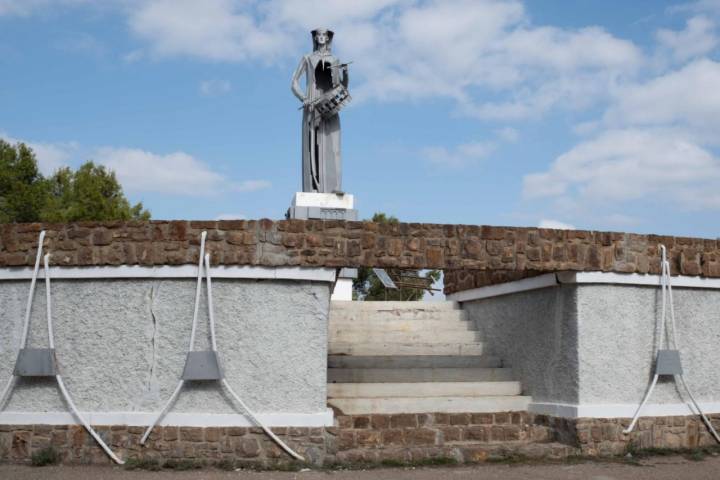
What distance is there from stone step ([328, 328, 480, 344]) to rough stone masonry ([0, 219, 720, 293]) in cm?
239

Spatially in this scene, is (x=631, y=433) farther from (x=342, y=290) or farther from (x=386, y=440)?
(x=342, y=290)

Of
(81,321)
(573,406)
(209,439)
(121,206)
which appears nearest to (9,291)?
(81,321)

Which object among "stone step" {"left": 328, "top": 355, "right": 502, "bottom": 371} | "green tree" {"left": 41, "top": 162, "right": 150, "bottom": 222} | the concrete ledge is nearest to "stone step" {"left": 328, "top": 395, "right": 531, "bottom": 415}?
the concrete ledge

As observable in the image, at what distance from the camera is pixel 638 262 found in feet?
25.0

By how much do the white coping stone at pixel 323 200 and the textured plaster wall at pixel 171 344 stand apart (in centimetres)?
628

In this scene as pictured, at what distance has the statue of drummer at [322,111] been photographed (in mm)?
13539

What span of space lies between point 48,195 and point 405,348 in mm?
21933

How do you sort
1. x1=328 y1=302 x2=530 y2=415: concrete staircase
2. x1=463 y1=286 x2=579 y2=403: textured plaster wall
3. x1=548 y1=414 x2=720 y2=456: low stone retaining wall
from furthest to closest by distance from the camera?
x1=328 y1=302 x2=530 y2=415: concrete staircase
x1=463 y1=286 x2=579 y2=403: textured plaster wall
x1=548 y1=414 x2=720 y2=456: low stone retaining wall

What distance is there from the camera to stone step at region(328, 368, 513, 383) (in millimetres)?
8016

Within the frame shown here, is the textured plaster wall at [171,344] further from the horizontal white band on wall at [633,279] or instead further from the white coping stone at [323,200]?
the white coping stone at [323,200]

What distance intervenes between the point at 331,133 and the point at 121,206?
17367 mm

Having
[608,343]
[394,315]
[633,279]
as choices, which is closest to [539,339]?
[608,343]

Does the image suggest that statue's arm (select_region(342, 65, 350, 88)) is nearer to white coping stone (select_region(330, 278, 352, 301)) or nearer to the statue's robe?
the statue's robe

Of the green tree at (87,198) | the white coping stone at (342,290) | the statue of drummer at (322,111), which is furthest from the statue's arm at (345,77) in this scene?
the green tree at (87,198)
